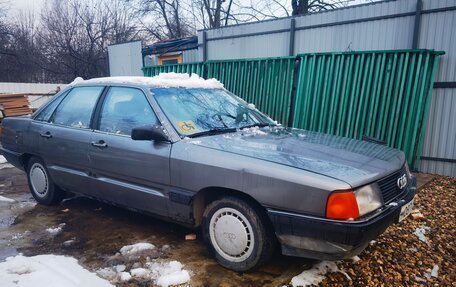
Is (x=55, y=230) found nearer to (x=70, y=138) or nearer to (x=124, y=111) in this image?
(x=70, y=138)

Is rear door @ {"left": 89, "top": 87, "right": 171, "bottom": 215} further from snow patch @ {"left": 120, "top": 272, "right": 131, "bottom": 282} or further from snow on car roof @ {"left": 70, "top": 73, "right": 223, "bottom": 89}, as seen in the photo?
snow patch @ {"left": 120, "top": 272, "right": 131, "bottom": 282}

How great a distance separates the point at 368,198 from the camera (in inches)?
98.6

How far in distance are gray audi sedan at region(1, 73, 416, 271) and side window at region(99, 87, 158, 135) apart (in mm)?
12

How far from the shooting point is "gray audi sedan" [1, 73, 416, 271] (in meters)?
2.46

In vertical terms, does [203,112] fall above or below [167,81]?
below

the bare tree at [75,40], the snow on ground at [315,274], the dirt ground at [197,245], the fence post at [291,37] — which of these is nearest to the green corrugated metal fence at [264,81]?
the fence post at [291,37]

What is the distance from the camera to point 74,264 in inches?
120

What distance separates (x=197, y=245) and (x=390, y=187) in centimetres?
184

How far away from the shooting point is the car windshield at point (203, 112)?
3.32m

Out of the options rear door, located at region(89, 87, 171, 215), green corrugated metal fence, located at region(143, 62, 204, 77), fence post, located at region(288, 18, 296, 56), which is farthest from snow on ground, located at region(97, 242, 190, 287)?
green corrugated metal fence, located at region(143, 62, 204, 77)

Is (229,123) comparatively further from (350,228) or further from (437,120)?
(437,120)

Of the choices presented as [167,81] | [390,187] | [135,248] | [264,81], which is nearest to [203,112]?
[167,81]

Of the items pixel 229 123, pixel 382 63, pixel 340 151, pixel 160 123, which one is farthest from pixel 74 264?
pixel 382 63

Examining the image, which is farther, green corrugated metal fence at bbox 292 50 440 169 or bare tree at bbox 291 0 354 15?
bare tree at bbox 291 0 354 15
